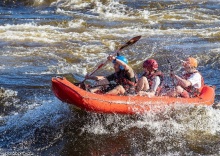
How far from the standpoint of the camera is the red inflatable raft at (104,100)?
7.20m

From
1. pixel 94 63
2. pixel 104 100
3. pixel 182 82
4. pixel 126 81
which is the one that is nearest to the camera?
pixel 104 100

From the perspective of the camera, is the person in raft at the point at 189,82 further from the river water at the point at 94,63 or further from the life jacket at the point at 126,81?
the life jacket at the point at 126,81

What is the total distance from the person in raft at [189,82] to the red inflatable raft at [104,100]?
26 cm

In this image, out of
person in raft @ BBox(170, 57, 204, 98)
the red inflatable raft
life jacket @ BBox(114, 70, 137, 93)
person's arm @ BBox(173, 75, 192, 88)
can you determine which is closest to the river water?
the red inflatable raft

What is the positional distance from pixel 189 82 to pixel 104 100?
6.49ft

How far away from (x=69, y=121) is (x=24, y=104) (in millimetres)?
1454

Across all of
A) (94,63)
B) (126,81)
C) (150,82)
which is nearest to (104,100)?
(126,81)

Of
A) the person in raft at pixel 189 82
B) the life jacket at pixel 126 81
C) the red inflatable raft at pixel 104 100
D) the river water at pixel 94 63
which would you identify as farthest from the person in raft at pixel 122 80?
the person in raft at pixel 189 82

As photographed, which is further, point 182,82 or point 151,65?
point 182,82

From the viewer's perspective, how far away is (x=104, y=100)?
7.38 meters

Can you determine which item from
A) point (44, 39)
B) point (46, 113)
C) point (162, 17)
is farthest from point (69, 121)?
point (162, 17)

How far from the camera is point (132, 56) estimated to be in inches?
525

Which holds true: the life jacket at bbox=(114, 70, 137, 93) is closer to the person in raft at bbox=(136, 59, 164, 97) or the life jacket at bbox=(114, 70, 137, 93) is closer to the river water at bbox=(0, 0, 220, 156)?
the person in raft at bbox=(136, 59, 164, 97)

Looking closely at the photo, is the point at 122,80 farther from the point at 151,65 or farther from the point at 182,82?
the point at 182,82
